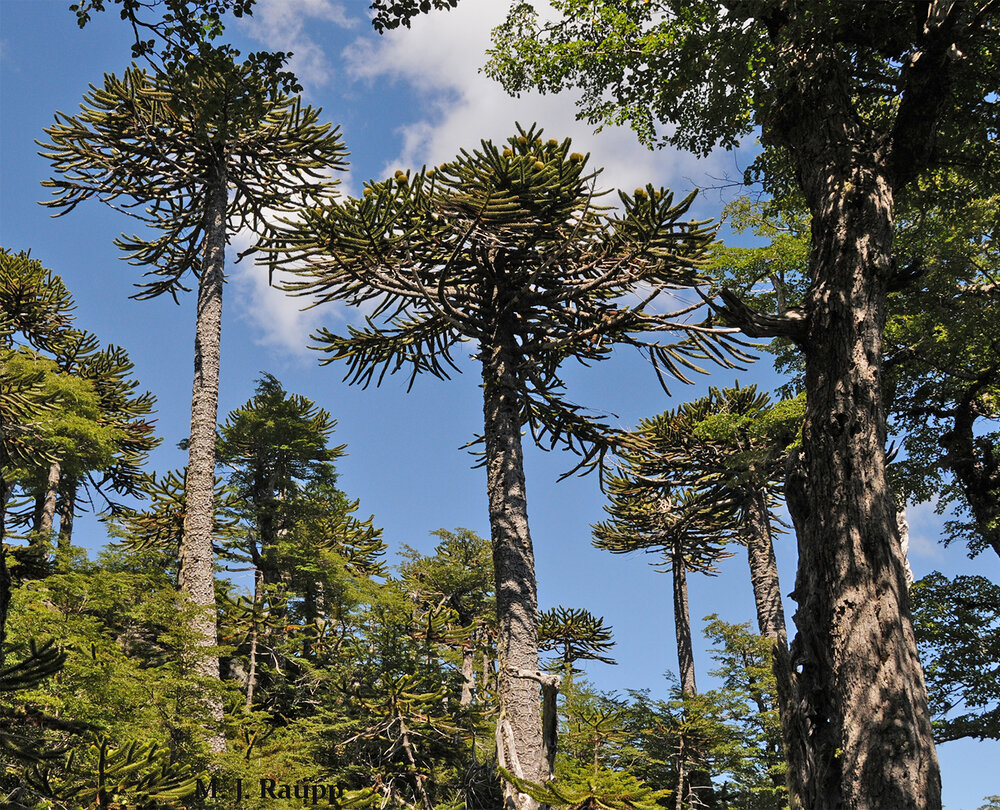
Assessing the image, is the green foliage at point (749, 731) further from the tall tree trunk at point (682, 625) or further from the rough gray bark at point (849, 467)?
the rough gray bark at point (849, 467)

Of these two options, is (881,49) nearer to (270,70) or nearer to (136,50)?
(270,70)

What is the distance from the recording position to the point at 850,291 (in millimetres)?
5879

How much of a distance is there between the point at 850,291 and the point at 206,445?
11.9 metres

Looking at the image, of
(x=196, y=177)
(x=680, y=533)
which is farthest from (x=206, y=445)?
(x=680, y=533)

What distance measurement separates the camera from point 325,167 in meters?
16.5

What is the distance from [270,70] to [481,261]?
637 cm

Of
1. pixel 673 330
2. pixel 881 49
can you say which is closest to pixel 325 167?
pixel 673 330

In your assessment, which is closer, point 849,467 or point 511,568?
point 849,467

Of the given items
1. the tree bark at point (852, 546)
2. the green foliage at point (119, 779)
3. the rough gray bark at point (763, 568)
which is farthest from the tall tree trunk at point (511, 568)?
the rough gray bark at point (763, 568)

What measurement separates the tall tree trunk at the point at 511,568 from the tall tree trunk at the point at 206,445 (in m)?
4.62

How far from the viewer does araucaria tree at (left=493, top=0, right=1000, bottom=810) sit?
4.87m

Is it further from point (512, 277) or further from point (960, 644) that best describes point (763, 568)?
point (512, 277)

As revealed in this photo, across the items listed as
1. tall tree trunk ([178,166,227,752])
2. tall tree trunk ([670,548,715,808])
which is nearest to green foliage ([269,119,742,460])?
tall tree trunk ([178,166,227,752])

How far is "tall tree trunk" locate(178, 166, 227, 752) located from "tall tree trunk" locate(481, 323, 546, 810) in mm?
4617
